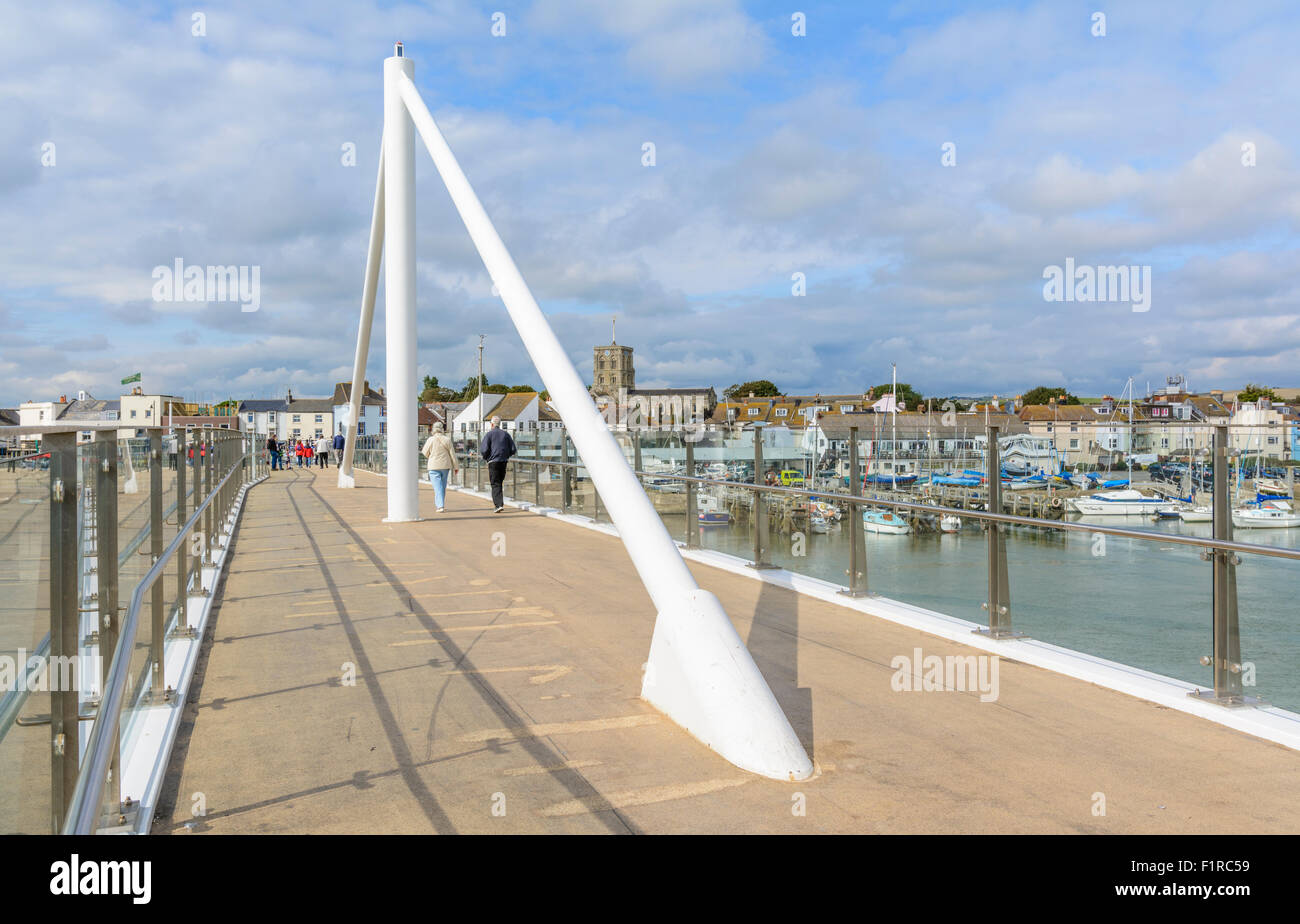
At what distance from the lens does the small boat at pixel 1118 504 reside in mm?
5441

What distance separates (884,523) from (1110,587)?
1639 mm

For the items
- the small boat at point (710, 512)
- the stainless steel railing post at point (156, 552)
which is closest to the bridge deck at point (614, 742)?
the stainless steel railing post at point (156, 552)

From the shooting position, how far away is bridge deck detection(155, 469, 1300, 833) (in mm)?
3570

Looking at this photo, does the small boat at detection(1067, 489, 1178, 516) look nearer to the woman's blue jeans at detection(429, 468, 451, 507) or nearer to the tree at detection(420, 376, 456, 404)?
the woman's blue jeans at detection(429, 468, 451, 507)

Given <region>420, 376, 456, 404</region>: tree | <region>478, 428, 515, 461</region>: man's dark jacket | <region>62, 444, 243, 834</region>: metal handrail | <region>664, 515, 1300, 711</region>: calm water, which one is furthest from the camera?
<region>420, 376, 456, 404</region>: tree

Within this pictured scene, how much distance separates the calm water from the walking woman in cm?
852

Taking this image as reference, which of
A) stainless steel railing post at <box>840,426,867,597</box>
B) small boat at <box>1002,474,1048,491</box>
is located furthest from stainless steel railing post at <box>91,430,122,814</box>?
stainless steel railing post at <box>840,426,867,597</box>

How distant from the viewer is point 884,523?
311 inches

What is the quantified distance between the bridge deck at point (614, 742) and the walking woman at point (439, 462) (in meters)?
8.86

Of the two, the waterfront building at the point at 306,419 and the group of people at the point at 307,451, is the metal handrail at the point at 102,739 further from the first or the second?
the waterfront building at the point at 306,419

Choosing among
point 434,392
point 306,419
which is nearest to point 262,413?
point 306,419

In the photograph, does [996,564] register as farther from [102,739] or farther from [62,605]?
[62,605]
